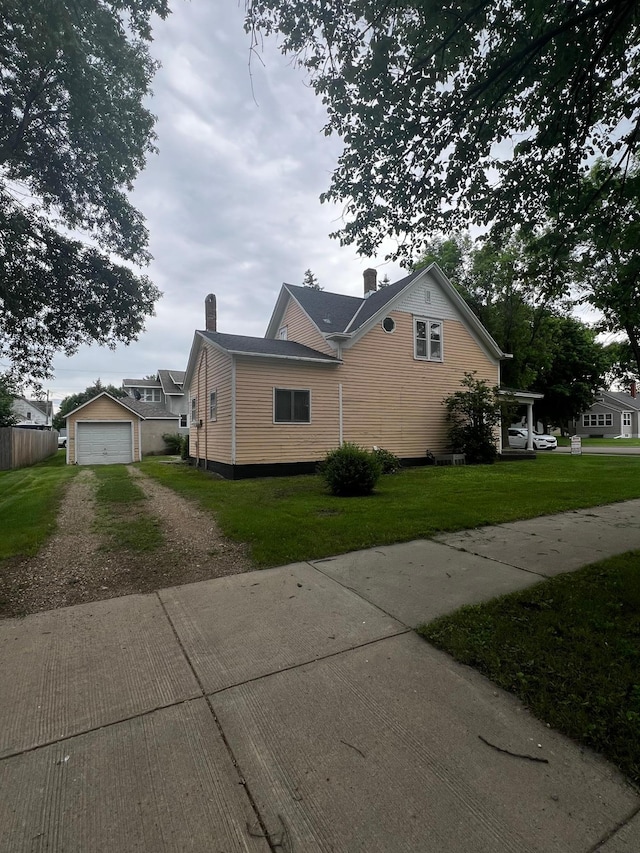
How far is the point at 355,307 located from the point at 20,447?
1764 centimetres

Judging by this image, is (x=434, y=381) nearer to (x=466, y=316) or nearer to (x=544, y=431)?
(x=466, y=316)

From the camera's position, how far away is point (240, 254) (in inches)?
598

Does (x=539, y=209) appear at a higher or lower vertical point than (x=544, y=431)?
higher

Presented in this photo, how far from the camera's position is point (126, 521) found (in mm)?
7020

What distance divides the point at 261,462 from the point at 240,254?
8011 millimetres

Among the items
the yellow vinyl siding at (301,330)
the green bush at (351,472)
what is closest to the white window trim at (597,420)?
the yellow vinyl siding at (301,330)

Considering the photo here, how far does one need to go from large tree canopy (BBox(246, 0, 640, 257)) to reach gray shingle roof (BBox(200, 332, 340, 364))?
23.9 feet

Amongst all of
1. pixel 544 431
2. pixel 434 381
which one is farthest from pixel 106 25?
pixel 544 431

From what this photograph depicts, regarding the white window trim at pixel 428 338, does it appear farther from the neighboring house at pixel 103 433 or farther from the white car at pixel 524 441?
the neighboring house at pixel 103 433

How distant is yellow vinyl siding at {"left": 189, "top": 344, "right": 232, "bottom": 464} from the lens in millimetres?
12867

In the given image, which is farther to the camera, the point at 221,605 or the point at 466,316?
the point at 466,316

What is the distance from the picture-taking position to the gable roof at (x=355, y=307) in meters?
14.7

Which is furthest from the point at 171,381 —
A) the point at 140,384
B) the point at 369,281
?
the point at 369,281

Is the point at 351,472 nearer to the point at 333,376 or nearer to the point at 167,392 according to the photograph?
the point at 333,376
